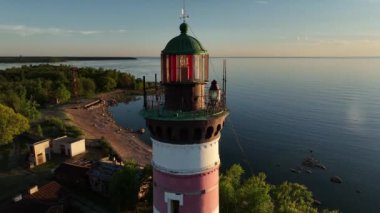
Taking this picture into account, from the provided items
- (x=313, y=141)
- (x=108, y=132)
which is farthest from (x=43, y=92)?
(x=313, y=141)

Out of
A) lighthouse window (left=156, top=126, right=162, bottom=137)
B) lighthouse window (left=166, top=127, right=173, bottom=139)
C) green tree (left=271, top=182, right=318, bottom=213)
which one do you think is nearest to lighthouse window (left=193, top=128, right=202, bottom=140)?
lighthouse window (left=166, top=127, right=173, bottom=139)

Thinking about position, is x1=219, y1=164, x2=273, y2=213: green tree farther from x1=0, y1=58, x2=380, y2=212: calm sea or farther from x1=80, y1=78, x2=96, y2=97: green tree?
x1=80, y1=78, x2=96, y2=97: green tree

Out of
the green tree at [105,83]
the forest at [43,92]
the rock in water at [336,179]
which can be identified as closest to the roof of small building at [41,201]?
the forest at [43,92]

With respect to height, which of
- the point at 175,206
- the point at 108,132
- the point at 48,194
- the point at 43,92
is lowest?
the point at 108,132

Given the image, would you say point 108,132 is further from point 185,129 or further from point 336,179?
point 185,129

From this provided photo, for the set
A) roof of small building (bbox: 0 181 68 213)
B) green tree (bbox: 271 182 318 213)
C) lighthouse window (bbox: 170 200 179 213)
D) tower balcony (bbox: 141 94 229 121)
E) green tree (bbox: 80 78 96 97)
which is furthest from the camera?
green tree (bbox: 80 78 96 97)

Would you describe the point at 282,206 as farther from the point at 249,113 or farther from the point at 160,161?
the point at 249,113
